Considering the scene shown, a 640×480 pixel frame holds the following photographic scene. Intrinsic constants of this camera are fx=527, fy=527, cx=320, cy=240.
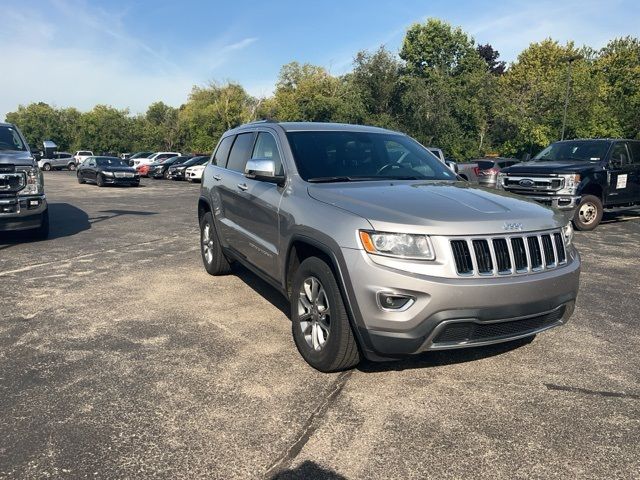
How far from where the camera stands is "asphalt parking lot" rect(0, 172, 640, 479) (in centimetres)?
Result: 266

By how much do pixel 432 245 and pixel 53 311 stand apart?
382 centimetres

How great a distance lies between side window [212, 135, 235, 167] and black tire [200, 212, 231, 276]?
0.65m

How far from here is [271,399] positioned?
3.31m

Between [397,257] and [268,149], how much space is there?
2.20 m

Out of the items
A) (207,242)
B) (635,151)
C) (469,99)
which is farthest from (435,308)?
(469,99)

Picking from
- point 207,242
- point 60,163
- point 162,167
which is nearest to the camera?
point 207,242

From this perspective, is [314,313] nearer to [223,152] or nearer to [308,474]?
[308,474]

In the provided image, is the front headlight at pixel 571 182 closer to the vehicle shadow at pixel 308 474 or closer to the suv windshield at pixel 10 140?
the vehicle shadow at pixel 308 474

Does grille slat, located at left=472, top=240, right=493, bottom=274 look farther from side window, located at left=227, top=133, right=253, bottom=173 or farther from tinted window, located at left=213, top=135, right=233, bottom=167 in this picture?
tinted window, located at left=213, top=135, right=233, bottom=167

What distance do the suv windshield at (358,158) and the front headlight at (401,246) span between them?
1118 mm

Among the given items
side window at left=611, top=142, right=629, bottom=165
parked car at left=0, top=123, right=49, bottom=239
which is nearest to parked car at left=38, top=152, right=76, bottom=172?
parked car at left=0, top=123, right=49, bottom=239

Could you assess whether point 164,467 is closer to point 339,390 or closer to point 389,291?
point 339,390

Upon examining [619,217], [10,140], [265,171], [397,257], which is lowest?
[619,217]

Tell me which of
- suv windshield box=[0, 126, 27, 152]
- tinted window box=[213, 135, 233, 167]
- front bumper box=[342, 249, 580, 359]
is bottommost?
front bumper box=[342, 249, 580, 359]
